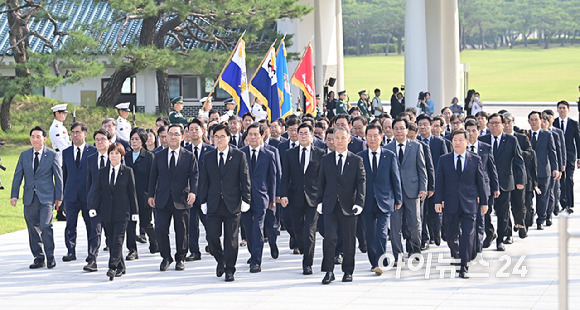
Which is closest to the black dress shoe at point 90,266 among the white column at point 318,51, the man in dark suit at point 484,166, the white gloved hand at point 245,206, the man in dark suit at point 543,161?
the white gloved hand at point 245,206

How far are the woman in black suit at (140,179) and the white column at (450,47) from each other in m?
29.3

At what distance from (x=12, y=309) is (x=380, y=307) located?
3.68 metres

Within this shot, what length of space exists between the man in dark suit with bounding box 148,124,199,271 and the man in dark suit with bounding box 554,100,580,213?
7.53 meters

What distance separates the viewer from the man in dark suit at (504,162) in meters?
13.0

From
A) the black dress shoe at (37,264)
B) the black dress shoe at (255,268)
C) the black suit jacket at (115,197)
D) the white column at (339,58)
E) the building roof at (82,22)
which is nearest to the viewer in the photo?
the black suit jacket at (115,197)

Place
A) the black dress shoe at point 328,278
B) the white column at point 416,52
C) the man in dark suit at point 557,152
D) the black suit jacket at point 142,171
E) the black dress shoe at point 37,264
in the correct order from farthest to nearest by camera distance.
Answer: the white column at point 416,52
the man in dark suit at point 557,152
the black suit jacket at point 142,171
the black dress shoe at point 37,264
the black dress shoe at point 328,278

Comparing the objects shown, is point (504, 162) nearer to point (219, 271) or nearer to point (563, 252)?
point (219, 271)

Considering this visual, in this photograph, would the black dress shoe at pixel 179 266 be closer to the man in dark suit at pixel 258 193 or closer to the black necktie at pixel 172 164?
the man in dark suit at pixel 258 193

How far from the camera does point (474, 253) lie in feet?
38.4

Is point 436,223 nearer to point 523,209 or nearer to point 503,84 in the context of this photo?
point 523,209

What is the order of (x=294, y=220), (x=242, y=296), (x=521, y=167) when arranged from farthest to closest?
(x=521, y=167) → (x=294, y=220) → (x=242, y=296)

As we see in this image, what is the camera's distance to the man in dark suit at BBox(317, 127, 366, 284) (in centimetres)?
1065

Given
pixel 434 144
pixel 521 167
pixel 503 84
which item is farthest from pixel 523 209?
pixel 503 84

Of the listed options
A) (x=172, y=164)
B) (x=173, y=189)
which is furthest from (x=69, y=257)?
(x=172, y=164)
